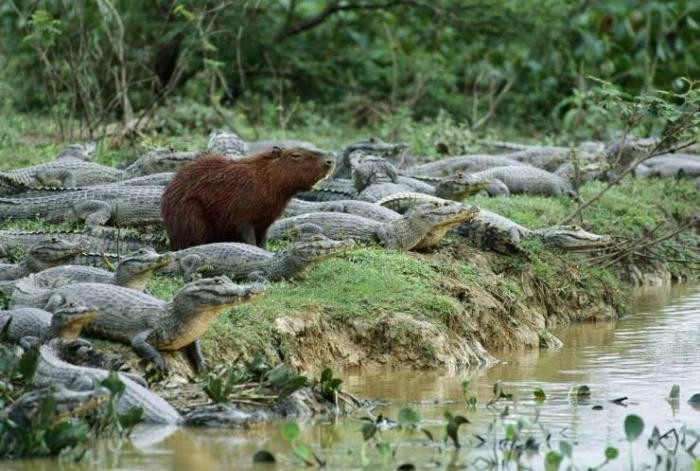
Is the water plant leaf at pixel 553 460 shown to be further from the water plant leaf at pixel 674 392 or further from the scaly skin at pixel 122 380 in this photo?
the water plant leaf at pixel 674 392

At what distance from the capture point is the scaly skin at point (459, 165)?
1661cm

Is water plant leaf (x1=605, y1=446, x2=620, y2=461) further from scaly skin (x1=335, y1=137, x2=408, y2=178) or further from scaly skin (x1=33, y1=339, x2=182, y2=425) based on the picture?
scaly skin (x1=335, y1=137, x2=408, y2=178)

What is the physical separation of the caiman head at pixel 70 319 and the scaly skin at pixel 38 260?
2.03m

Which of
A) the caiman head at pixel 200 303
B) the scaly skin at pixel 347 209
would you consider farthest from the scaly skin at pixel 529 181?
the caiman head at pixel 200 303

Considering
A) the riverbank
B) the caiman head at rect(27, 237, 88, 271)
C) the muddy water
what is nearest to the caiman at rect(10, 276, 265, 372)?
the riverbank

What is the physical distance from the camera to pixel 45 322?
8.58 m


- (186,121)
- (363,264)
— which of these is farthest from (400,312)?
(186,121)

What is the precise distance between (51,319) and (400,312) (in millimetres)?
2669

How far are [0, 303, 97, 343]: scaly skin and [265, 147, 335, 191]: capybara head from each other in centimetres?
302

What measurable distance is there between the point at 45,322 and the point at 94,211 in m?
3.83

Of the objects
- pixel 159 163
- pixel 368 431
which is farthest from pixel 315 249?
pixel 159 163

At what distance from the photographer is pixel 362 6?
23.4m

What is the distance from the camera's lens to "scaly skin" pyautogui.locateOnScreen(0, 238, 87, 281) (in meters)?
10.4

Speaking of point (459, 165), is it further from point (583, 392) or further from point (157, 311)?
point (157, 311)
